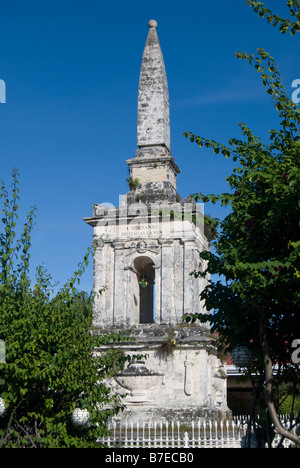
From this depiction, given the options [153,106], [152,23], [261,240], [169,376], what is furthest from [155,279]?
[261,240]

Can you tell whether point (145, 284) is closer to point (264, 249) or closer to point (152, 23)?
point (152, 23)

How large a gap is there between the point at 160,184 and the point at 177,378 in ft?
20.0

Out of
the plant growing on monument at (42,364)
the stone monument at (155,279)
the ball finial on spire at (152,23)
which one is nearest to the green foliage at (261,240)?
the plant growing on monument at (42,364)

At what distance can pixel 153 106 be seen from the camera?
21984 mm

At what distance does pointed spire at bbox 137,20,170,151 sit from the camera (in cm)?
2195

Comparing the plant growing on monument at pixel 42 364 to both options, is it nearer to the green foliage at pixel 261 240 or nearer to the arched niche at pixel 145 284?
the green foliage at pixel 261 240

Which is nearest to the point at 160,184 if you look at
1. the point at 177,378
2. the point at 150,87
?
the point at 150,87

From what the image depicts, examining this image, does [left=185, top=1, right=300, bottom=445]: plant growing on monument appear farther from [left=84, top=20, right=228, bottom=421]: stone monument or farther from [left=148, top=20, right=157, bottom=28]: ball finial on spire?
[left=148, top=20, right=157, bottom=28]: ball finial on spire

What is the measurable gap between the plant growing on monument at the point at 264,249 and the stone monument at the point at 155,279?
8.69 meters

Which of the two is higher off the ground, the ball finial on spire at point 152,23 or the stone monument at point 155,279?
the ball finial on spire at point 152,23

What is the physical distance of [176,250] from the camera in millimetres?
20797

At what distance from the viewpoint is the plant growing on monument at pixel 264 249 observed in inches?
344

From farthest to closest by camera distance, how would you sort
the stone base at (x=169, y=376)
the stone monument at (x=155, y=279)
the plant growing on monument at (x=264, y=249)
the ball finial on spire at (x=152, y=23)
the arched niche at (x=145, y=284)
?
the ball finial on spire at (x=152, y=23) < the arched niche at (x=145, y=284) < the stone monument at (x=155, y=279) < the stone base at (x=169, y=376) < the plant growing on monument at (x=264, y=249)
